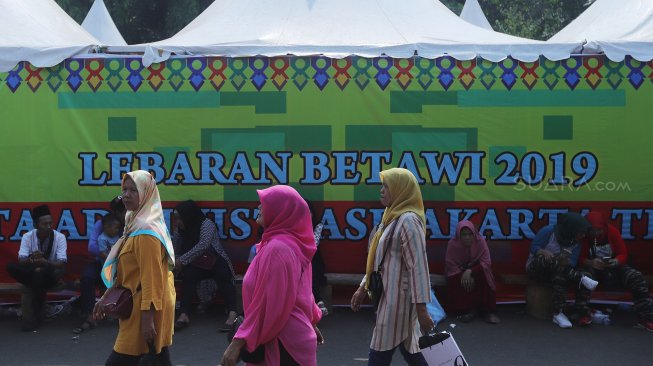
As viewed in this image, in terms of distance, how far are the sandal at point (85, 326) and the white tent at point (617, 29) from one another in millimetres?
5419

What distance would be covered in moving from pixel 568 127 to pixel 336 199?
2452 millimetres

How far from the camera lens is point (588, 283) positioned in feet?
23.9

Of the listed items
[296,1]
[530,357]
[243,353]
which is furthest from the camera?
[296,1]

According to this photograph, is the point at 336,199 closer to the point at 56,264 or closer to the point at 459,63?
the point at 459,63

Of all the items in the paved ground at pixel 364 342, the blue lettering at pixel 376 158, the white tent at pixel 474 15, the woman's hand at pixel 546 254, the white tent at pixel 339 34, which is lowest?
the paved ground at pixel 364 342

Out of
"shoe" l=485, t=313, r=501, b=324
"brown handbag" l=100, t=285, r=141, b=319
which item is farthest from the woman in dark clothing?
"brown handbag" l=100, t=285, r=141, b=319

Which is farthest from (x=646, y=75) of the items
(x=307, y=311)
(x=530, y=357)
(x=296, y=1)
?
(x=307, y=311)

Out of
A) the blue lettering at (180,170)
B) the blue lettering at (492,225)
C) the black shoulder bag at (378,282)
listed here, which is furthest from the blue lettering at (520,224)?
the black shoulder bag at (378,282)

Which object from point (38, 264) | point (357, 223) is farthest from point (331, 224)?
point (38, 264)

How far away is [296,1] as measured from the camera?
8.75 meters

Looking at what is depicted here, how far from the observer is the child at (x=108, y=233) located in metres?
7.60

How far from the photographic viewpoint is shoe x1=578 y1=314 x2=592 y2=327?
7406 mm

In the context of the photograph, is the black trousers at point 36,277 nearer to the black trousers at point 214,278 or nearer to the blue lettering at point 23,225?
the blue lettering at point 23,225

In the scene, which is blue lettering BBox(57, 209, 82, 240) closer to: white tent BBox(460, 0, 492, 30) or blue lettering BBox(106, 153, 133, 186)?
blue lettering BBox(106, 153, 133, 186)
